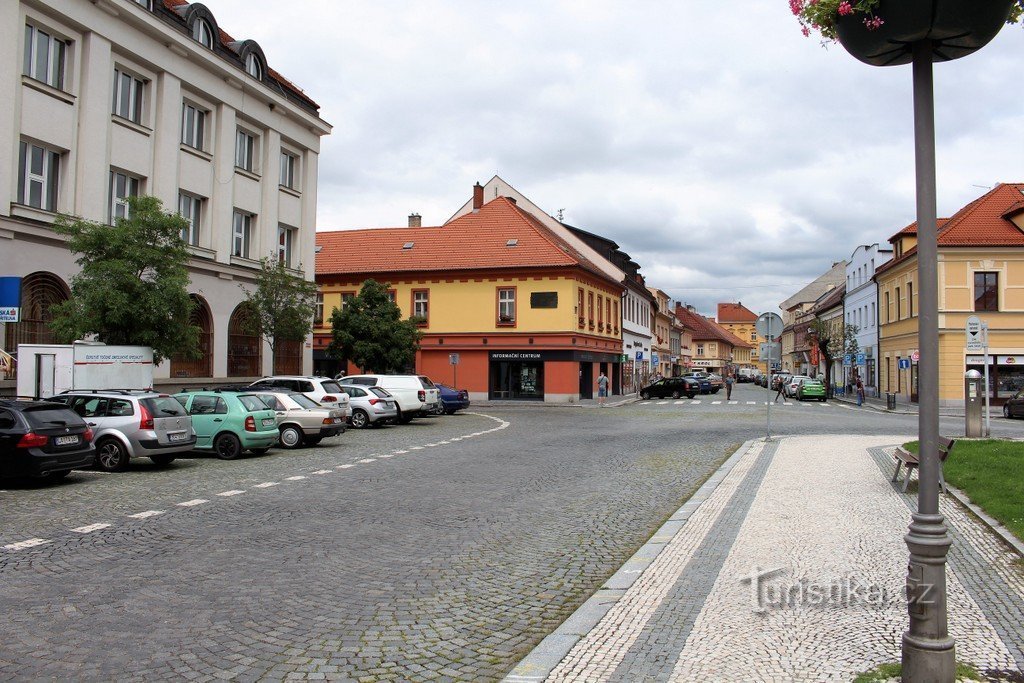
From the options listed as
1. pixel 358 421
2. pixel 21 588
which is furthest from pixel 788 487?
pixel 358 421

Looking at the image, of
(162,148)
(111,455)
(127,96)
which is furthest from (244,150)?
(111,455)

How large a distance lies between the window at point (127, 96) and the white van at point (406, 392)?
10.9 m

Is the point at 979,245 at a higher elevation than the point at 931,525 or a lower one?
higher

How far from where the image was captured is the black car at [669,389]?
180 feet

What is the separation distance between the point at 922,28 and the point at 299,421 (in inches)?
695

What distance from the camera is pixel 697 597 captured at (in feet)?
21.2

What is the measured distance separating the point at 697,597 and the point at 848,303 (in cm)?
6611

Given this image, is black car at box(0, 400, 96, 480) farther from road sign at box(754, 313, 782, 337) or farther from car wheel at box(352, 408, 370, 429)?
road sign at box(754, 313, 782, 337)

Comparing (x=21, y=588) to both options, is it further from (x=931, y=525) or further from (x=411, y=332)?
(x=411, y=332)

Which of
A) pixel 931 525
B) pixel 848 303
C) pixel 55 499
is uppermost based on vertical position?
pixel 848 303

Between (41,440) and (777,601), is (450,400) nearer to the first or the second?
(41,440)

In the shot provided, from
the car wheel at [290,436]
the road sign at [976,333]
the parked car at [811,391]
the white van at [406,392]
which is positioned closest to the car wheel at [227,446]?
the car wheel at [290,436]

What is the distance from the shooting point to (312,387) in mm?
23906

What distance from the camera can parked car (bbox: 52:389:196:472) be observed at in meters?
14.9
